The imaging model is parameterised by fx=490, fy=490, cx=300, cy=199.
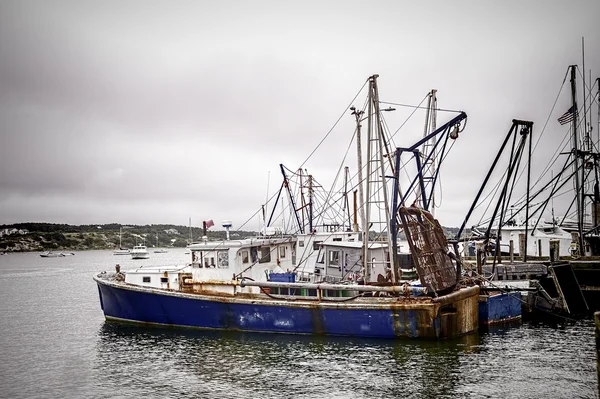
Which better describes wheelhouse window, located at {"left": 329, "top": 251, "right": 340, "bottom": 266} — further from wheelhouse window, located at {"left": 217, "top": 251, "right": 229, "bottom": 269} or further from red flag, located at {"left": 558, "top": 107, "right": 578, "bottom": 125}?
red flag, located at {"left": 558, "top": 107, "right": 578, "bottom": 125}

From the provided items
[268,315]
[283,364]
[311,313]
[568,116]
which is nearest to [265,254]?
[268,315]

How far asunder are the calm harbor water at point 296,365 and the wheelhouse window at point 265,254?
4.52 m

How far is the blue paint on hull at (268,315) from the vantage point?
814 inches

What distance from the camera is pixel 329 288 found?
854 inches

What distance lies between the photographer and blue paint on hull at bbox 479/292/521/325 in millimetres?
24203

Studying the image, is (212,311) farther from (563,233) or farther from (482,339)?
(563,233)

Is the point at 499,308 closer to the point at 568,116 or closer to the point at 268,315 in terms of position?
the point at 268,315

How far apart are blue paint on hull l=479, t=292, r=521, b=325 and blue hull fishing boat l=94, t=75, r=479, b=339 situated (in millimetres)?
1863

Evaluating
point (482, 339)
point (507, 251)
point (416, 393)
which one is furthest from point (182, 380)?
point (507, 251)

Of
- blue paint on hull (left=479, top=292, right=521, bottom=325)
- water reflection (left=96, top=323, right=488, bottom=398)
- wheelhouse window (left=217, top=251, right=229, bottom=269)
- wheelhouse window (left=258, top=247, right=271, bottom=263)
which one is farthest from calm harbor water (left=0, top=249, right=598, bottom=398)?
wheelhouse window (left=258, top=247, right=271, bottom=263)

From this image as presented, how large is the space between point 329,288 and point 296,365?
4.18 m

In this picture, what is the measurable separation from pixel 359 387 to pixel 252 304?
26.7ft

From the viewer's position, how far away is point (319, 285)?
2180 cm

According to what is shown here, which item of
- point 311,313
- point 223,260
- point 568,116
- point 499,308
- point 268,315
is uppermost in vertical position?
point 568,116
